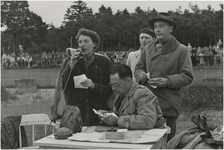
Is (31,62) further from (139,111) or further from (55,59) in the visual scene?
(139,111)

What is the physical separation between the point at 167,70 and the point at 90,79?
0.94 meters

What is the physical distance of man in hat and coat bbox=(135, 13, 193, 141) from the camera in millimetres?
4129

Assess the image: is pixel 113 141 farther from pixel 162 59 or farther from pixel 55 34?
pixel 55 34

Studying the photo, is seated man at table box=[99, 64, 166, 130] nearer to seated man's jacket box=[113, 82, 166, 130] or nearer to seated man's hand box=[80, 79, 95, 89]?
seated man's jacket box=[113, 82, 166, 130]

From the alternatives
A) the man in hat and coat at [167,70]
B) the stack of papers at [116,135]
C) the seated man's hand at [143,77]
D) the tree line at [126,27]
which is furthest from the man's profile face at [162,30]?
the tree line at [126,27]

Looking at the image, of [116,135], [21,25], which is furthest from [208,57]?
[21,25]

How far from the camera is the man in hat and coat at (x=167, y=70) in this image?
4.13 m

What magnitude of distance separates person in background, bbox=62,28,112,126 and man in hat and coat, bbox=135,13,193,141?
461 millimetres

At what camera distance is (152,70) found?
4.33m

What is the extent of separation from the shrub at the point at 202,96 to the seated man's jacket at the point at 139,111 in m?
5.44

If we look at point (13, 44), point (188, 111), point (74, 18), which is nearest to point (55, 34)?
point (74, 18)

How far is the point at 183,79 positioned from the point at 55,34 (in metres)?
40.2

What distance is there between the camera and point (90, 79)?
4.30m

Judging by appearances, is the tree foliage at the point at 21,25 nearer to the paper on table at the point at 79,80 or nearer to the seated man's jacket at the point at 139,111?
the paper on table at the point at 79,80
